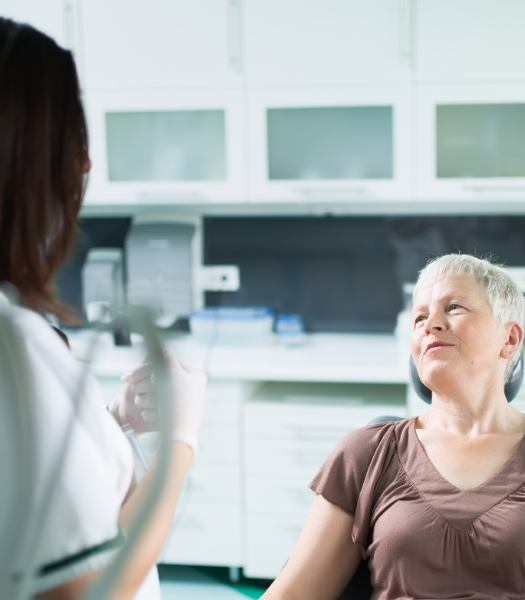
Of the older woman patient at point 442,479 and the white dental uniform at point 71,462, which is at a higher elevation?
the white dental uniform at point 71,462

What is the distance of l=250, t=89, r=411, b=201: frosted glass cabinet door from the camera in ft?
9.34

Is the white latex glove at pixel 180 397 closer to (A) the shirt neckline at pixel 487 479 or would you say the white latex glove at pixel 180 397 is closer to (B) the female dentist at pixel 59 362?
(B) the female dentist at pixel 59 362

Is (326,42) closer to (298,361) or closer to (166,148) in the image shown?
(166,148)

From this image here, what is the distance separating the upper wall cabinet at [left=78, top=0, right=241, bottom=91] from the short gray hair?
56.4 inches

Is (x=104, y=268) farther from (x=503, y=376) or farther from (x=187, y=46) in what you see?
(x=503, y=376)

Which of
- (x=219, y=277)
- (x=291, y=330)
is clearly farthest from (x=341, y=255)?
(x=219, y=277)

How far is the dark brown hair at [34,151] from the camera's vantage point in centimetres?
81

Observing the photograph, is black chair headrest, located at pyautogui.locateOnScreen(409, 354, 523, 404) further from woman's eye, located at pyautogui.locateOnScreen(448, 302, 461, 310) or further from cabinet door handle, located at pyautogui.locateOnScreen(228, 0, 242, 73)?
cabinet door handle, located at pyautogui.locateOnScreen(228, 0, 242, 73)

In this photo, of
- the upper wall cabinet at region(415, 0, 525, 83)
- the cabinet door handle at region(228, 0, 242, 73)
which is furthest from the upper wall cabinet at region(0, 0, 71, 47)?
the upper wall cabinet at region(415, 0, 525, 83)

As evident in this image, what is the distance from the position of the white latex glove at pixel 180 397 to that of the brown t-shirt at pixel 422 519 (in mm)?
706

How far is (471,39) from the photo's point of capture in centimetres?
278

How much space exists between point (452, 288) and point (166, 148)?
1597 millimetres

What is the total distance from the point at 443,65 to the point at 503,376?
142cm

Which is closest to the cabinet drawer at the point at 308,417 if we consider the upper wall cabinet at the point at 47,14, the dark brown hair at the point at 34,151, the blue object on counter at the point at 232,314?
the blue object on counter at the point at 232,314
